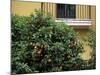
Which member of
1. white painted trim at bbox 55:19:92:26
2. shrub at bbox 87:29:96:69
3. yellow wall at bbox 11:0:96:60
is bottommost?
shrub at bbox 87:29:96:69

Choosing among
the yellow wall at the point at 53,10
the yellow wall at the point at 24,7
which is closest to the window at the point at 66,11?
the yellow wall at the point at 53,10

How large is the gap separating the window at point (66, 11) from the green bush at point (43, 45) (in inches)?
2.6

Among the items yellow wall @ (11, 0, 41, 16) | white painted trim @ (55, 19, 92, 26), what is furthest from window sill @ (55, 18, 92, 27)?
yellow wall @ (11, 0, 41, 16)

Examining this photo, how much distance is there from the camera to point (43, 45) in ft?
4.55

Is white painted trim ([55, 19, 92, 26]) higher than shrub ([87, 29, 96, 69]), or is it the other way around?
white painted trim ([55, 19, 92, 26])

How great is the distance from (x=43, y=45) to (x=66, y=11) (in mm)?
279

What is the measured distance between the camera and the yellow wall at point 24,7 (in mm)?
1163

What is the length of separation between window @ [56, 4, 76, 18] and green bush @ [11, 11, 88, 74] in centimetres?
7

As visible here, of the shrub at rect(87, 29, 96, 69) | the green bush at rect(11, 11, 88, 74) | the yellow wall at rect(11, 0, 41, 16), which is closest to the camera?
the yellow wall at rect(11, 0, 41, 16)

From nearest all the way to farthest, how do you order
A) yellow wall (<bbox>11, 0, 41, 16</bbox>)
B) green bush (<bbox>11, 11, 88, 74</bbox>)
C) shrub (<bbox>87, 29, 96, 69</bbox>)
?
yellow wall (<bbox>11, 0, 41, 16</bbox>), green bush (<bbox>11, 11, 88, 74</bbox>), shrub (<bbox>87, 29, 96, 69</bbox>)

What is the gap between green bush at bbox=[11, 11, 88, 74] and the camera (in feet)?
4.22

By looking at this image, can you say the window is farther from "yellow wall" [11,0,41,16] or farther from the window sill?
"yellow wall" [11,0,41,16]

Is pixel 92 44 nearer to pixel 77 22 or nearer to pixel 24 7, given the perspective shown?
pixel 77 22

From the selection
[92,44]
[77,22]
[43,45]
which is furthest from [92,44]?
[43,45]
